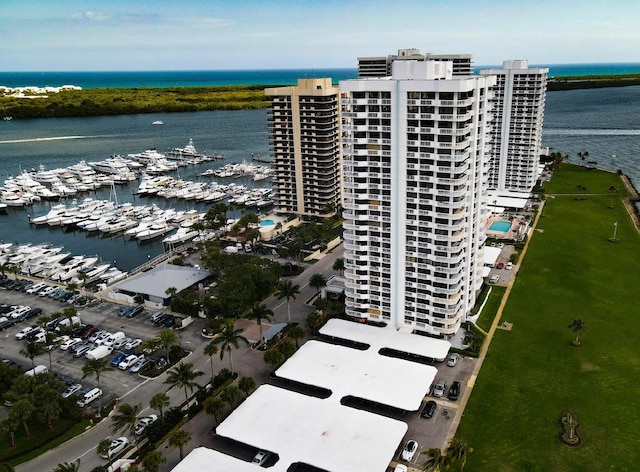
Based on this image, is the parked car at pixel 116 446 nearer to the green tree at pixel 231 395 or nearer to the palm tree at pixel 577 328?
the green tree at pixel 231 395

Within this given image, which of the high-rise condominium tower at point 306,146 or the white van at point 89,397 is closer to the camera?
the white van at point 89,397

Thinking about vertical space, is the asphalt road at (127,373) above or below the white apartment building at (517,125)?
below

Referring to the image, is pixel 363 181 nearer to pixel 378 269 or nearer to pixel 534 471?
→ pixel 378 269

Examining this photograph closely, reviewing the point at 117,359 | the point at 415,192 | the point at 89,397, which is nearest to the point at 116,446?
the point at 89,397

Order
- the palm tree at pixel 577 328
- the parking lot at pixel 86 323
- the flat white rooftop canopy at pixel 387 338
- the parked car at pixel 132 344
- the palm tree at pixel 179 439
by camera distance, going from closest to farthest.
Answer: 1. the palm tree at pixel 179 439
2. the parking lot at pixel 86 323
3. the flat white rooftop canopy at pixel 387 338
4. the palm tree at pixel 577 328
5. the parked car at pixel 132 344

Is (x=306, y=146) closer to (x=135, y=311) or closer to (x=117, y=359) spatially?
(x=135, y=311)

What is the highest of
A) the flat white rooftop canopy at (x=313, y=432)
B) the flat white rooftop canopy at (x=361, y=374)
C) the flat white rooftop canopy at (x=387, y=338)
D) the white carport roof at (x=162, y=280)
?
the white carport roof at (x=162, y=280)

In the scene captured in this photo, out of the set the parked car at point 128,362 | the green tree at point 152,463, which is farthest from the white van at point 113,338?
the green tree at point 152,463
